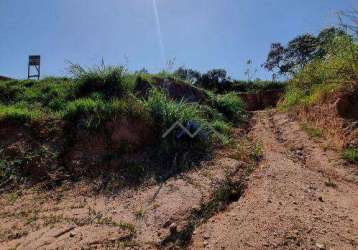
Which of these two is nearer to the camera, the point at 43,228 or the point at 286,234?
the point at 286,234

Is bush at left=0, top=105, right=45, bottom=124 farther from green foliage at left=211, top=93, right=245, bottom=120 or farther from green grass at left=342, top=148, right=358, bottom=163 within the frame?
green grass at left=342, top=148, right=358, bottom=163

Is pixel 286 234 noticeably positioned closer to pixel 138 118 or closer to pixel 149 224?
pixel 149 224

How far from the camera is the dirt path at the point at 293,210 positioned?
2.25 meters

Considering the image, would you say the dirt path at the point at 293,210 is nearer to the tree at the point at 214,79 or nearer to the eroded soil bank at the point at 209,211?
the eroded soil bank at the point at 209,211

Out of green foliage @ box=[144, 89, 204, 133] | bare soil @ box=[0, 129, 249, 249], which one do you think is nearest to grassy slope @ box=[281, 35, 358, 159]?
bare soil @ box=[0, 129, 249, 249]

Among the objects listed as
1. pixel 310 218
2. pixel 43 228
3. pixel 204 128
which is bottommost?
pixel 43 228

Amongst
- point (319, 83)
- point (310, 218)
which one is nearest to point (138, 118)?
point (310, 218)

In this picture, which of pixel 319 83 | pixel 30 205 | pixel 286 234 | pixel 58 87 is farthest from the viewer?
pixel 58 87

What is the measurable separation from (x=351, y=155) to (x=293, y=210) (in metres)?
1.41

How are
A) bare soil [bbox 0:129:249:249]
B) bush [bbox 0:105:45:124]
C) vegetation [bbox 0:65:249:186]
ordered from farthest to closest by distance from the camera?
1. bush [bbox 0:105:45:124]
2. vegetation [bbox 0:65:249:186]
3. bare soil [bbox 0:129:249:249]

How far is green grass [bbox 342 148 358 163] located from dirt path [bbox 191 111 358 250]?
9cm

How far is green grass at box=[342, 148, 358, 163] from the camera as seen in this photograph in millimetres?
3550

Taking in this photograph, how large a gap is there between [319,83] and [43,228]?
472cm

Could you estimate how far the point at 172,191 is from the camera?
125 inches
